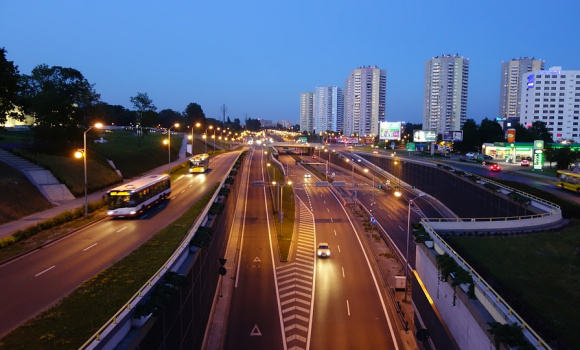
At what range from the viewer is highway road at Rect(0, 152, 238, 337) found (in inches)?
614

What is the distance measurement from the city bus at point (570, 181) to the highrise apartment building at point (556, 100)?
122m

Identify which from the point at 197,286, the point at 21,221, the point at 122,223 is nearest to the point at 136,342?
the point at 197,286

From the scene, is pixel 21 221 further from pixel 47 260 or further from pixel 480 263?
pixel 480 263

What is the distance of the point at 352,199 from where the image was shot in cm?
7362

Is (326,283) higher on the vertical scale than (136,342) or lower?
lower

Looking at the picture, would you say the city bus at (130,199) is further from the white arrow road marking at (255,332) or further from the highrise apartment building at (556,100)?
the highrise apartment building at (556,100)

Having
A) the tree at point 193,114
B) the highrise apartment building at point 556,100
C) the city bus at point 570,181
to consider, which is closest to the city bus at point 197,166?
the city bus at point 570,181

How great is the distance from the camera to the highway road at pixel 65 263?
614 inches

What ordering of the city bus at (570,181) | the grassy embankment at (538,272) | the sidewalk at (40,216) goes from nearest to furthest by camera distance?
1. the grassy embankment at (538,272)
2. the sidewalk at (40,216)
3. the city bus at (570,181)

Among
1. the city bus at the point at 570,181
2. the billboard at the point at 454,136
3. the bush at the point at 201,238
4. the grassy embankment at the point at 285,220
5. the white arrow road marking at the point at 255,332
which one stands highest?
the billboard at the point at 454,136

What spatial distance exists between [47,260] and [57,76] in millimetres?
38789

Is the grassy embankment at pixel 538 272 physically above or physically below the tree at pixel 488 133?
below

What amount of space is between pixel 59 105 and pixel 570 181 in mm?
61164

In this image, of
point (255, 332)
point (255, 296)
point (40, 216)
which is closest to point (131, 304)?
point (255, 332)
